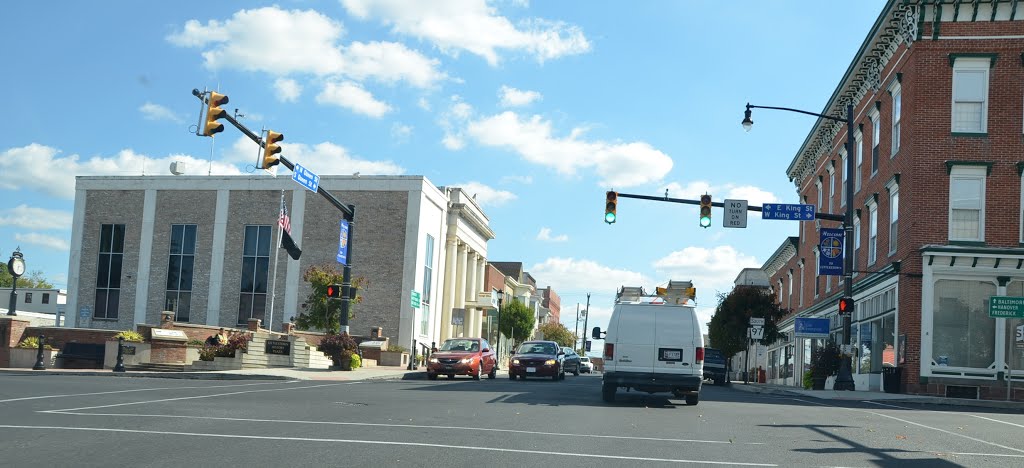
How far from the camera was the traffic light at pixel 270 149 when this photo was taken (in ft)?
77.5

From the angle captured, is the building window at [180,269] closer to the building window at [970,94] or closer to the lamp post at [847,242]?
the lamp post at [847,242]

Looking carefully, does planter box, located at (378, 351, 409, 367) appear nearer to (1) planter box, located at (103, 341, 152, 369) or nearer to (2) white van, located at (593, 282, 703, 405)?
(1) planter box, located at (103, 341, 152, 369)

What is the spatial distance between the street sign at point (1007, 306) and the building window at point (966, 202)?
16.1 feet

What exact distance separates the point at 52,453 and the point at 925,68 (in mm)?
27963

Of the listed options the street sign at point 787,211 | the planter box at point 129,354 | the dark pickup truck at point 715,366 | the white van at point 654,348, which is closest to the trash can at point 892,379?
the street sign at point 787,211

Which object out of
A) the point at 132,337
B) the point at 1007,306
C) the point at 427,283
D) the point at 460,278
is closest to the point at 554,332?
the point at 460,278

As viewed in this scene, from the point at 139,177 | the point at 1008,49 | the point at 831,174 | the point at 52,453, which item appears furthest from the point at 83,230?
the point at 52,453

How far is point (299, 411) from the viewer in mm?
15281

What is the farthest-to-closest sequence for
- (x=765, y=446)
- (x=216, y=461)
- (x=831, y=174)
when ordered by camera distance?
(x=831, y=174), (x=765, y=446), (x=216, y=461)

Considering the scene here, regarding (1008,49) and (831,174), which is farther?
(831,174)

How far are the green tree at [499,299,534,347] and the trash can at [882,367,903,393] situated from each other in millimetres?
53267

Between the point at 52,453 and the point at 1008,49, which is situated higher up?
the point at 1008,49

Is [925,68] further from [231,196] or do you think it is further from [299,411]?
[231,196]

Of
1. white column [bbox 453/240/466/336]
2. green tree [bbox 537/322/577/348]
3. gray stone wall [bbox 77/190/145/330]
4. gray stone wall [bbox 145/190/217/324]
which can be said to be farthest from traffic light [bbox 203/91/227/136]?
green tree [bbox 537/322/577/348]
